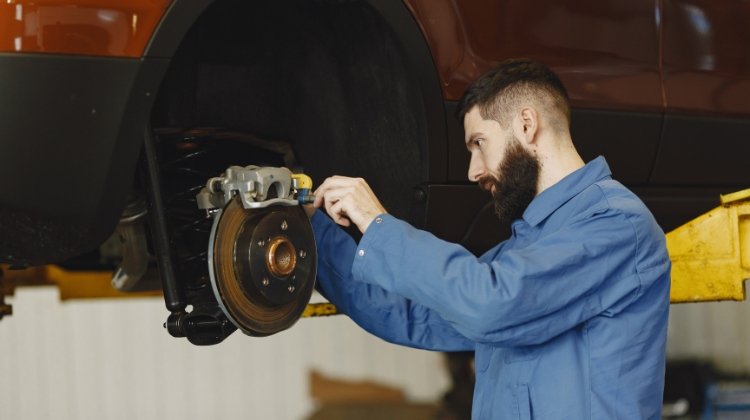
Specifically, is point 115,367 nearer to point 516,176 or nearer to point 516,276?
point 516,176

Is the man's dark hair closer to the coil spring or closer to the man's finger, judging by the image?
the man's finger

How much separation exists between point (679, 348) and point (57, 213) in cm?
680

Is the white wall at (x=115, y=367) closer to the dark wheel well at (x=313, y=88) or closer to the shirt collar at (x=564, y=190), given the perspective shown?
the dark wheel well at (x=313, y=88)

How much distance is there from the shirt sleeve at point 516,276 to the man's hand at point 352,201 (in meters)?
0.03

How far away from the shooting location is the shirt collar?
1874 mm

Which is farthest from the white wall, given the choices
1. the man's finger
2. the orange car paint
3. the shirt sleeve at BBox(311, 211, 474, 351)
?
the orange car paint

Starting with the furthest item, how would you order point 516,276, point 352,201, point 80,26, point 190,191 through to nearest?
point 190,191 → point 352,201 → point 516,276 → point 80,26

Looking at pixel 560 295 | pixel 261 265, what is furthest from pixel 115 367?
pixel 560 295

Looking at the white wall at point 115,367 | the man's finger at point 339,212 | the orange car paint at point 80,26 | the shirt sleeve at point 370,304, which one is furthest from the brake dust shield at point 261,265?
the white wall at point 115,367

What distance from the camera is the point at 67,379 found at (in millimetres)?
7520

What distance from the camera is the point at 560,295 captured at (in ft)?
5.64

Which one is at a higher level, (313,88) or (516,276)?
(313,88)

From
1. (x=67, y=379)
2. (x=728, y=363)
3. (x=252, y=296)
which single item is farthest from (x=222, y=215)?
(x=728, y=363)

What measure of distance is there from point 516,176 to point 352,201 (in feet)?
1.04
